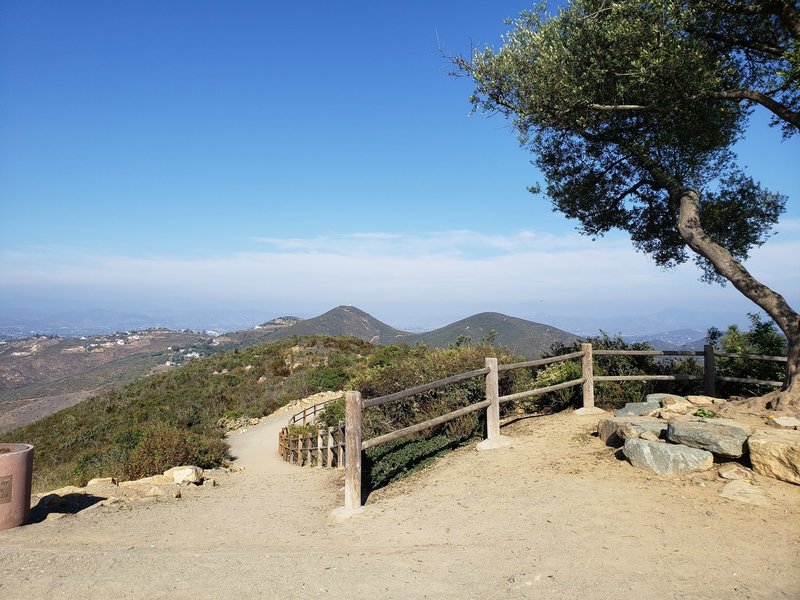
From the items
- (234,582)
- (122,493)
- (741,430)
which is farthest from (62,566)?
(741,430)

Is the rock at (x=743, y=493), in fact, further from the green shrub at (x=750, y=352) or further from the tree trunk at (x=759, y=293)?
the green shrub at (x=750, y=352)

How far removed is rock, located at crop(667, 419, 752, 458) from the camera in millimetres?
6461

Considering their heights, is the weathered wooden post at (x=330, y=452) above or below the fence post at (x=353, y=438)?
below

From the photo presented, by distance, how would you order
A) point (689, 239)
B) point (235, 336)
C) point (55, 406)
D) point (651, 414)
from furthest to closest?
1. point (235, 336)
2. point (55, 406)
3. point (689, 239)
4. point (651, 414)

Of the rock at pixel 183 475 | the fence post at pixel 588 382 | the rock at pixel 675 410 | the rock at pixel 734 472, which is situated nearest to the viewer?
the rock at pixel 734 472

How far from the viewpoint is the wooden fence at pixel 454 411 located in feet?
22.3

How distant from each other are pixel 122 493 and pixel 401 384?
7.15 meters

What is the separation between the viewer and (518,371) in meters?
12.5

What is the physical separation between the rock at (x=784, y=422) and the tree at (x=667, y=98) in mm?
613

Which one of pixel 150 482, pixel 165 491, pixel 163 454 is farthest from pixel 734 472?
pixel 163 454

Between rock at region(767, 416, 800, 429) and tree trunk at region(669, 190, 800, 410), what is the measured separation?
1.77ft

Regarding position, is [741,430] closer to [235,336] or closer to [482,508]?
[482,508]

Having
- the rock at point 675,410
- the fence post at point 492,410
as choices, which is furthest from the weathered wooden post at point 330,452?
the rock at point 675,410

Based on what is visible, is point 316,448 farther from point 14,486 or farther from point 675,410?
point 675,410
